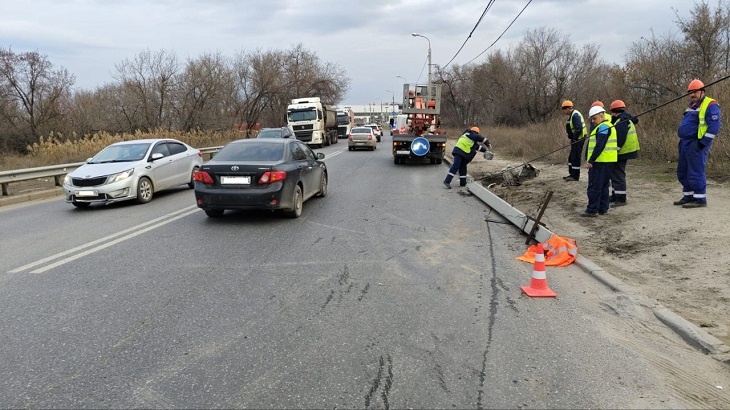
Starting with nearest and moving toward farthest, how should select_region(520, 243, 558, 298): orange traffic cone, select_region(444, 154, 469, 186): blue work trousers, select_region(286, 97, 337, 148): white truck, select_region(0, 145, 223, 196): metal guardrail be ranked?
select_region(520, 243, 558, 298): orange traffic cone
select_region(0, 145, 223, 196): metal guardrail
select_region(444, 154, 469, 186): blue work trousers
select_region(286, 97, 337, 148): white truck

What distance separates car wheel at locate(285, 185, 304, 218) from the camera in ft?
28.7

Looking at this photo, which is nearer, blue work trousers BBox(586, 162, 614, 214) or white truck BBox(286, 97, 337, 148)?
blue work trousers BBox(586, 162, 614, 214)

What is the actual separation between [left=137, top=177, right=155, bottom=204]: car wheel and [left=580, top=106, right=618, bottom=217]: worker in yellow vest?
30.3 ft

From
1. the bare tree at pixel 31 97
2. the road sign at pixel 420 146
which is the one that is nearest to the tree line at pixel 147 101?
the bare tree at pixel 31 97

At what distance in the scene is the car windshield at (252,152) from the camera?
877cm

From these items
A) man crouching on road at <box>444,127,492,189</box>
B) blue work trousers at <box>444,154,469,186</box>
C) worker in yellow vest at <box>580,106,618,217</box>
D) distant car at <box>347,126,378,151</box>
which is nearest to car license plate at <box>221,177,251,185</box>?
worker in yellow vest at <box>580,106,618,217</box>

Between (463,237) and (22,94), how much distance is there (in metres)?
36.9

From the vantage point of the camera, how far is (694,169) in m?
7.52

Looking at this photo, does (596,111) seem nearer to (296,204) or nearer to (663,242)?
(663,242)

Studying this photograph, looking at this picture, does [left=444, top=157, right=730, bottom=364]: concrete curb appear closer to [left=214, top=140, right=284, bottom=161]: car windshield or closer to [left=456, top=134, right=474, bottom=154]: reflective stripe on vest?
[left=214, top=140, right=284, bottom=161]: car windshield

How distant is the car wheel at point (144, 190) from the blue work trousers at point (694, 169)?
419 inches

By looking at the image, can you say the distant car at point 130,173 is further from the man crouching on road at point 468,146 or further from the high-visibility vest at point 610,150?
the high-visibility vest at point 610,150

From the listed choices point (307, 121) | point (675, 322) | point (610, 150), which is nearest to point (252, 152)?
point (610, 150)

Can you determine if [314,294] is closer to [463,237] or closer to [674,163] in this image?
[463,237]
